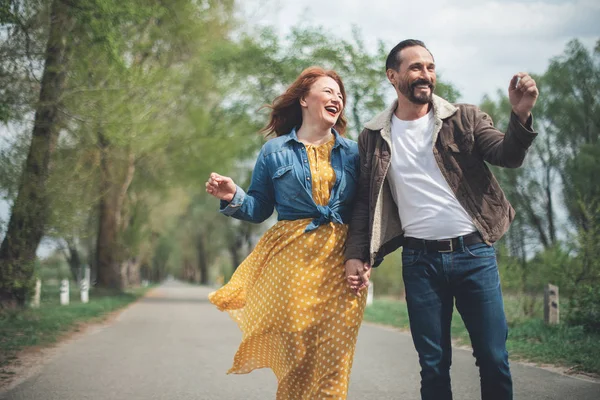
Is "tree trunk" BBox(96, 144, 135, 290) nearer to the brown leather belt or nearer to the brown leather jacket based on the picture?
the brown leather jacket

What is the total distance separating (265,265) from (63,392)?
3.04m

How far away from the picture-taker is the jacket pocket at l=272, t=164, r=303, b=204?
12.0ft

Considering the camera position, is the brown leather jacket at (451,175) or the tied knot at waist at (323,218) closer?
the brown leather jacket at (451,175)

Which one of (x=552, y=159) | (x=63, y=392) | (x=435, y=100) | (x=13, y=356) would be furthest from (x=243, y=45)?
(x=435, y=100)

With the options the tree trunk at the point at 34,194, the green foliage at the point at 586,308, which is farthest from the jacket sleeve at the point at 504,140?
the tree trunk at the point at 34,194

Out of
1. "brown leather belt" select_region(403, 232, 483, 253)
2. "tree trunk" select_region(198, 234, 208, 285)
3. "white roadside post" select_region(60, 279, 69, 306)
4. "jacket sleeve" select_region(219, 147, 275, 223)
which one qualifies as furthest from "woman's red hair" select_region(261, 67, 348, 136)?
"tree trunk" select_region(198, 234, 208, 285)

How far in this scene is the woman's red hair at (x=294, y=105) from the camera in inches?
152

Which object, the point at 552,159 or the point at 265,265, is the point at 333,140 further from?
the point at 552,159

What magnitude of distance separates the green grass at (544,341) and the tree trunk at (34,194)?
747cm

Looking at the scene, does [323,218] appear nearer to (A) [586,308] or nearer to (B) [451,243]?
(B) [451,243]

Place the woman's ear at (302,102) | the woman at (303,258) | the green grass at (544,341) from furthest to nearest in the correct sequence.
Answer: the green grass at (544,341) → the woman's ear at (302,102) → the woman at (303,258)

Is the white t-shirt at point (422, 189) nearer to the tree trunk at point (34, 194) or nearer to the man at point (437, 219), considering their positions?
the man at point (437, 219)

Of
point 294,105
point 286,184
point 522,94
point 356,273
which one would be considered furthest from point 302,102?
point 522,94

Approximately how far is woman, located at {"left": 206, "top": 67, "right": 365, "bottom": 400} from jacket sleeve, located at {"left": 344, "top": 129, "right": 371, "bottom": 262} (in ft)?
0.26
